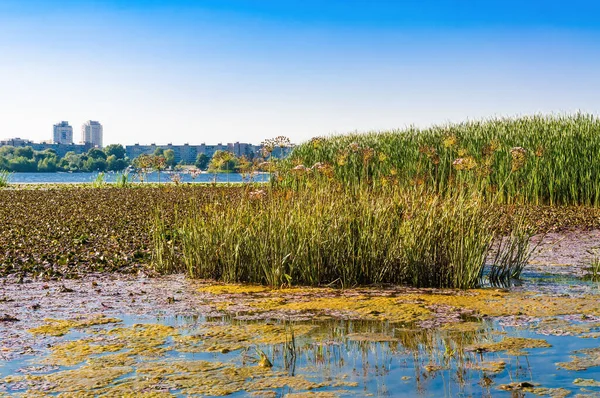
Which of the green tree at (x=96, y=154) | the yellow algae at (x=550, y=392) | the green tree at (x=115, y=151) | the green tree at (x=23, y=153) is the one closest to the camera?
the yellow algae at (x=550, y=392)

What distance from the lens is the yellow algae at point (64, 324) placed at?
583cm

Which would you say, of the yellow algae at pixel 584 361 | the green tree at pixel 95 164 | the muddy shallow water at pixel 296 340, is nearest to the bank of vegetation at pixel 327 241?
the muddy shallow water at pixel 296 340

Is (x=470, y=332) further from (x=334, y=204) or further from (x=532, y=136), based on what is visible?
(x=532, y=136)

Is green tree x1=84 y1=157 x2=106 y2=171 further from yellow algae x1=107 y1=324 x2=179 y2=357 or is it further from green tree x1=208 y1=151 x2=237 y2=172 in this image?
yellow algae x1=107 y1=324 x2=179 y2=357

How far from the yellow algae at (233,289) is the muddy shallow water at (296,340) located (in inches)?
0.8

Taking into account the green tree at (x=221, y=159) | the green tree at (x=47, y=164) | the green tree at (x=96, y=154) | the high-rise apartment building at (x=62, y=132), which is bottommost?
the green tree at (x=47, y=164)

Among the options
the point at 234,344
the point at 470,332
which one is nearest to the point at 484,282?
the point at 470,332

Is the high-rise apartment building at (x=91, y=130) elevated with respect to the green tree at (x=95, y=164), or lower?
elevated

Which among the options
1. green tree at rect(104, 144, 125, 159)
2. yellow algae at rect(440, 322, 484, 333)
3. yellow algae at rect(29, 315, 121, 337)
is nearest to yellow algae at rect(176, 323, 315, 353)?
yellow algae at rect(29, 315, 121, 337)

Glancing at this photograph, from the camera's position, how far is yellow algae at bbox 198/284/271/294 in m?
7.66

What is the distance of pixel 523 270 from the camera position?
9.18m

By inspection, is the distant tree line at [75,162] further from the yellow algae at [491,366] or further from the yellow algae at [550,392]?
the yellow algae at [550,392]

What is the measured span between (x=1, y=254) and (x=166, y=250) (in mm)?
2744

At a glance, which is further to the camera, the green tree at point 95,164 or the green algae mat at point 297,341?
the green tree at point 95,164
